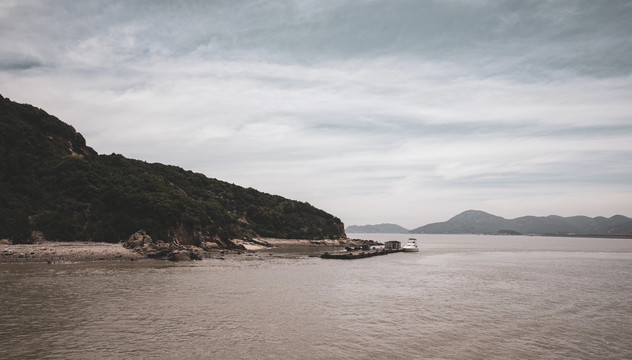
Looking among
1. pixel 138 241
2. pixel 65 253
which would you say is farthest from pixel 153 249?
pixel 65 253

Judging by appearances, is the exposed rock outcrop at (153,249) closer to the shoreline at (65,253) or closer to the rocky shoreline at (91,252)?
the rocky shoreline at (91,252)

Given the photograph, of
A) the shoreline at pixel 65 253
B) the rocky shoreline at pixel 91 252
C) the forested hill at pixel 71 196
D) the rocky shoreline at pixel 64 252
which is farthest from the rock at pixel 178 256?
the forested hill at pixel 71 196

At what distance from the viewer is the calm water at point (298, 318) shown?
18.8 m

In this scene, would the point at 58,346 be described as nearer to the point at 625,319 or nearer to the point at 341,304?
the point at 341,304

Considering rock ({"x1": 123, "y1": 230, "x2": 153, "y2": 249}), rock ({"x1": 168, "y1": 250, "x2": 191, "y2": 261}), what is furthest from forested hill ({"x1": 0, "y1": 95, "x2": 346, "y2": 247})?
rock ({"x1": 168, "y1": 250, "x2": 191, "y2": 261})

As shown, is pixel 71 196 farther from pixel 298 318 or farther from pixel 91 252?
pixel 298 318

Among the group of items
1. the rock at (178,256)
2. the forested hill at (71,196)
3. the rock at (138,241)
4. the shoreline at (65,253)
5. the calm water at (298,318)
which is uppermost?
the forested hill at (71,196)

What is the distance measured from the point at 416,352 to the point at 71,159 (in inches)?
3481

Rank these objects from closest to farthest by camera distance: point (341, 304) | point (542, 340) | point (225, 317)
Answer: point (542, 340), point (225, 317), point (341, 304)

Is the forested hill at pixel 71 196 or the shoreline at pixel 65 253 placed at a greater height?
the forested hill at pixel 71 196

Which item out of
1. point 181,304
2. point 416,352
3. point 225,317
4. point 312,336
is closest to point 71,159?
point 181,304

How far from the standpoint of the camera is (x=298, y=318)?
25.8 meters

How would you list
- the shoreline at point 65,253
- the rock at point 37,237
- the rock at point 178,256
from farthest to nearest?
1. the rock at point 178,256
2. the rock at point 37,237
3. the shoreline at point 65,253

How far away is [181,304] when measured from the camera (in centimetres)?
2902
